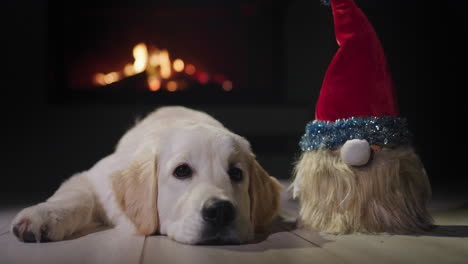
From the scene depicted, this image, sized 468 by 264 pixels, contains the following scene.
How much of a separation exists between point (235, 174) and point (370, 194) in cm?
50

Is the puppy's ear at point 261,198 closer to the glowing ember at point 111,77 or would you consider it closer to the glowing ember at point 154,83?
the glowing ember at point 154,83

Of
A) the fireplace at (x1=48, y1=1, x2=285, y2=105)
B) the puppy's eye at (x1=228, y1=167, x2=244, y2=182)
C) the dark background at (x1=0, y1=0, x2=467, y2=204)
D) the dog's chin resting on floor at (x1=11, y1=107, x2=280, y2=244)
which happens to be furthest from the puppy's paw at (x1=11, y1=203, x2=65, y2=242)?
the fireplace at (x1=48, y1=1, x2=285, y2=105)

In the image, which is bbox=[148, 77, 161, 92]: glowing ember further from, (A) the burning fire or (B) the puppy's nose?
(B) the puppy's nose

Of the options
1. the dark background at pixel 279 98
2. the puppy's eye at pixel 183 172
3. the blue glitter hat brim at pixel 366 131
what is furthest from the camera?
the dark background at pixel 279 98

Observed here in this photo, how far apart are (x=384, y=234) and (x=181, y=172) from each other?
29.8 inches

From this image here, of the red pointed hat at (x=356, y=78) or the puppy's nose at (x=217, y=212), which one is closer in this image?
the puppy's nose at (x=217, y=212)

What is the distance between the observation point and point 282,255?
1534 mm

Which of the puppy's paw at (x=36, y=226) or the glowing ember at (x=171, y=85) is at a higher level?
Answer: the glowing ember at (x=171, y=85)

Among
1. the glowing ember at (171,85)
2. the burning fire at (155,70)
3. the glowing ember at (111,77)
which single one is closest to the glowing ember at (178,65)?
the burning fire at (155,70)

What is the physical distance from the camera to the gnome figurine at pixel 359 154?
73.9 inches

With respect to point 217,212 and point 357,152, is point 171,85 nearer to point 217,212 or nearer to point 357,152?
point 357,152

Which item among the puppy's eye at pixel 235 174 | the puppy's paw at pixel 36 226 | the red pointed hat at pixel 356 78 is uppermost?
the red pointed hat at pixel 356 78

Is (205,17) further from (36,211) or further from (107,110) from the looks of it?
(36,211)

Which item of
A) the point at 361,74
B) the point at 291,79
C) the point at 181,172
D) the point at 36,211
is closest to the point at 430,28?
the point at 291,79
